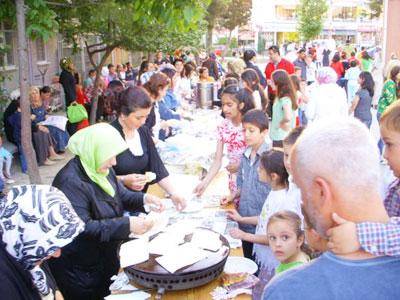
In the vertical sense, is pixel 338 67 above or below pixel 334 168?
above

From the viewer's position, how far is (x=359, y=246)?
107 centimetres

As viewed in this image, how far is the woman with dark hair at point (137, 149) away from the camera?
3.25 m

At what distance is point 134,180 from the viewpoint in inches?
124

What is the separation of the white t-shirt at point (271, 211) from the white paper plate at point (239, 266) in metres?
0.23

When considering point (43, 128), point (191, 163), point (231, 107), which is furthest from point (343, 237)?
point (43, 128)

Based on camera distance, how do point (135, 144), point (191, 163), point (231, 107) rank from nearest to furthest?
1. point (135, 144)
2. point (231, 107)
3. point (191, 163)

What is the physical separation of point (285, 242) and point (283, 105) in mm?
3904

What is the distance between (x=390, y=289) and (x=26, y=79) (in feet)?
12.5

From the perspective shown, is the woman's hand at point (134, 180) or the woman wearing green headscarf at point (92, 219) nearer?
the woman wearing green headscarf at point (92, 219)

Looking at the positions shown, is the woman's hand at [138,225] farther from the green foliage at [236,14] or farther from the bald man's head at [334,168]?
the green foliage at [236,14]

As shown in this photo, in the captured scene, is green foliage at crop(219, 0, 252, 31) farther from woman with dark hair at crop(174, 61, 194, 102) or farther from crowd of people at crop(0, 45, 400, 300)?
crowd of people at crop(0, 45, 400, 300)

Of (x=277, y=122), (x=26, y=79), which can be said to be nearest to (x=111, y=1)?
(x=26, y=79)

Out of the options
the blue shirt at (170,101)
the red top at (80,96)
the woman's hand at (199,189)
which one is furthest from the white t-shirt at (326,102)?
the red top at (80,96)

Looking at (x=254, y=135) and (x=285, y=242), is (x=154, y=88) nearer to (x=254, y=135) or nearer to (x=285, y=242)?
(x=254, y=135)
